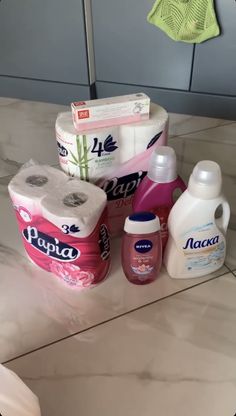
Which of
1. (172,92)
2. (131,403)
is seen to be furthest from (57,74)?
(131,403)

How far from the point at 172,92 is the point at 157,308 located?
0.68 meters

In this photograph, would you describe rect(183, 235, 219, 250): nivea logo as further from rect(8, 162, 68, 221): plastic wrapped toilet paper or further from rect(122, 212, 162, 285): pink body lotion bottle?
rect(8, 162, 68, 221): plastic wrapped toilet paper

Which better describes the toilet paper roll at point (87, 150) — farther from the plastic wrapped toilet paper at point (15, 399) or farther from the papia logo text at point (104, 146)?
the plastic wrapped toilet paper at point (15, 399)

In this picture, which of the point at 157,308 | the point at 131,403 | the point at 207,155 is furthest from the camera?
the point at 207,155

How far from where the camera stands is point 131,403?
0.46 m

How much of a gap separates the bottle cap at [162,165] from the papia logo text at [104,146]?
60mm

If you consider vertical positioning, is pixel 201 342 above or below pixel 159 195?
below

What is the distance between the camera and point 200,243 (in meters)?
0.55

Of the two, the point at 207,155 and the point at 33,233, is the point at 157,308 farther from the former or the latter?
the point at 207,155

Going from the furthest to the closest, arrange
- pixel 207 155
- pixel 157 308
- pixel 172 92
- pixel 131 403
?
pixel 172 92 → pixel 207 155 → pixel 157 308 → pixel 131 403

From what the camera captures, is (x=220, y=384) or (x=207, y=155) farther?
(x=207, y=155)

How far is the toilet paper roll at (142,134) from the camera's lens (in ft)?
1.83

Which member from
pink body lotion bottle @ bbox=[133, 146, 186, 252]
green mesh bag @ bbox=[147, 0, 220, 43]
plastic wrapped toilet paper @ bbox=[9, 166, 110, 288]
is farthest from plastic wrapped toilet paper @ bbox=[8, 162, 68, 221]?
green mesh bag @ bbox=[147, 0, 220, 43]

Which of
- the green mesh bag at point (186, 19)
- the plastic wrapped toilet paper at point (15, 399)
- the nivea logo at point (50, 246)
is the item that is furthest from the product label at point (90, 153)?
the green mesh bag at point (186, 19)
